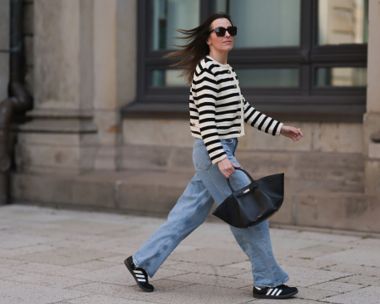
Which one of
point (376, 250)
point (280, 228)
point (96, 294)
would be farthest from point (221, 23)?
point (280, 228)

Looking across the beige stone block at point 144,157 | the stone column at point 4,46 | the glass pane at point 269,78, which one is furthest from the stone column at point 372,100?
the stone column at point 4,46

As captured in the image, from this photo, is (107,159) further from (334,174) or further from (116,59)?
(334,174)

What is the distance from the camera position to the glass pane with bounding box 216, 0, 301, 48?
10.9 meters

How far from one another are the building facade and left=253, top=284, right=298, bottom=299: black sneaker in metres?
2.94

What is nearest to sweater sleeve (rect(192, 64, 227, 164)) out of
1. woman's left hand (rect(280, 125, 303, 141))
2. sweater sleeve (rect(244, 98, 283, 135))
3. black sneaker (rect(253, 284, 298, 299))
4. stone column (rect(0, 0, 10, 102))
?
sweater sleeve (rect(244, 98, 283, 135))

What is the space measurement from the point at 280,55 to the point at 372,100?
1715mm

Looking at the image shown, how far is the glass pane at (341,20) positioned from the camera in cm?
1044

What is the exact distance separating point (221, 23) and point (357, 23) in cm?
439

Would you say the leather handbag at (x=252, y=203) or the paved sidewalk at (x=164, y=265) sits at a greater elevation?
the leather handbag at (x=252, y=203)

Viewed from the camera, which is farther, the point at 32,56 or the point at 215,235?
the point at 32,56

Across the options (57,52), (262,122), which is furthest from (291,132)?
(57,52)

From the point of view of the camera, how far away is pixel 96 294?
259 inches

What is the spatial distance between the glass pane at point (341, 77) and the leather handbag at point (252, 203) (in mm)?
4351

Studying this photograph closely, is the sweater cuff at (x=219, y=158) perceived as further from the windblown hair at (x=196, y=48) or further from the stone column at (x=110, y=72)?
the stone column at (x=110, y=72)
